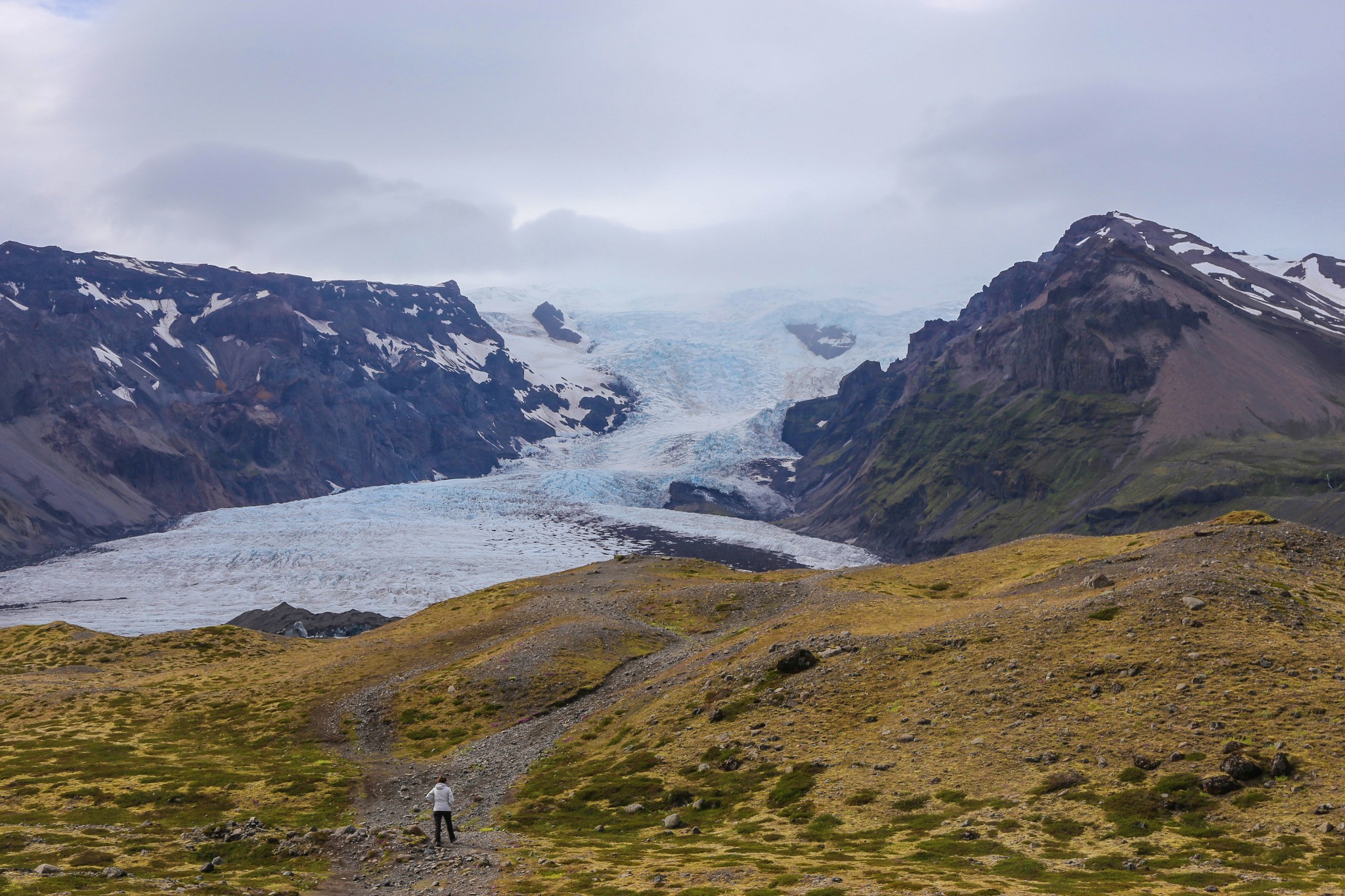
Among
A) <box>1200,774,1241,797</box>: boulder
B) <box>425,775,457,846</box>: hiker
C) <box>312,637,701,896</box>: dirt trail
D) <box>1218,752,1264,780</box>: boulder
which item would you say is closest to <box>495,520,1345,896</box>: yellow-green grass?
<box>1200,774,1241,797</box>: boulder

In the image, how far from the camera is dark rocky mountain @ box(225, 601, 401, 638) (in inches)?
5901

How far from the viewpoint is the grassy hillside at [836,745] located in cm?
2873

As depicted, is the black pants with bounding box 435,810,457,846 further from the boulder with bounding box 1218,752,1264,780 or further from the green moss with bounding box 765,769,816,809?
the boulder with bounding box 1218,752,1264,780

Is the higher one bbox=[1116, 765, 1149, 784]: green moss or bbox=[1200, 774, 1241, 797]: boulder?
bbox=[1200, 774, 1241, 797]: boulder

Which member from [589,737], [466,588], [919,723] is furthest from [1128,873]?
[466,588]

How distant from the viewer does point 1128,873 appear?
1028 inches

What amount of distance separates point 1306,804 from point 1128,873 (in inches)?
264

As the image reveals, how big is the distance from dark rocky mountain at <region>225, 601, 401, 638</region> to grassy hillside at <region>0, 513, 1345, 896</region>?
71747 mm

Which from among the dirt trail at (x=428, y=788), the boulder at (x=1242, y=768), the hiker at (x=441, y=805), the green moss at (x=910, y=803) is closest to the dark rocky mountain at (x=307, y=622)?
the dirt trail at (x=428, y=788)

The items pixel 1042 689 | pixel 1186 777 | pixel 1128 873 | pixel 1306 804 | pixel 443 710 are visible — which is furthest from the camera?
pixel 443 710

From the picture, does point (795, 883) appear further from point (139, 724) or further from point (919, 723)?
point (139, 724)

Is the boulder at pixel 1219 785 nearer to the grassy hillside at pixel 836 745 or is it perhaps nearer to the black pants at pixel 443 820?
the grassy hillside at pixel 836 745

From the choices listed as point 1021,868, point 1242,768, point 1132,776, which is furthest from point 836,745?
point 1242,768

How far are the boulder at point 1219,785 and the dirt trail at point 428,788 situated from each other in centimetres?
2284
